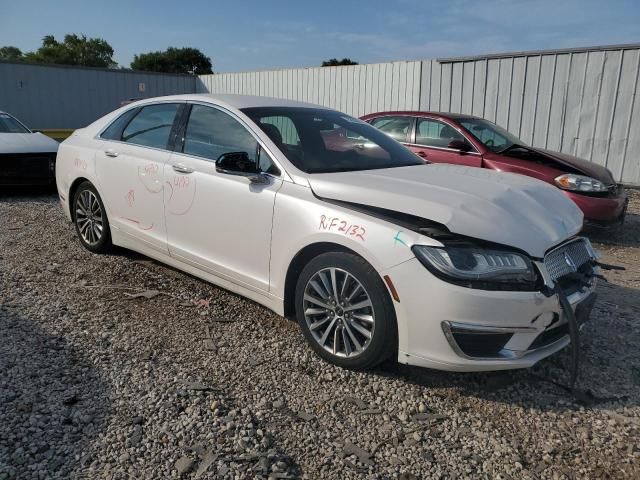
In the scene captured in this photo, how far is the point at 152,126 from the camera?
4555 mm

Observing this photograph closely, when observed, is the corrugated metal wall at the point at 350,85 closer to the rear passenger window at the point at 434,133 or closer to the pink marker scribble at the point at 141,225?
the rear passenger window at the point at 434,133

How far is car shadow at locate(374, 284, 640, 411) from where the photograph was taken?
299 centimetres

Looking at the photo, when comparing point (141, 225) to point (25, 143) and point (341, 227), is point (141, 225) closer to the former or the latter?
point (341, 227)

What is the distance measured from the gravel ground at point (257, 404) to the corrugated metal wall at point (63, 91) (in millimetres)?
16317

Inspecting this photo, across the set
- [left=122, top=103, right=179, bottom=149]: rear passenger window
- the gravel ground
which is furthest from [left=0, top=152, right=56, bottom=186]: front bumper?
the gravel ground

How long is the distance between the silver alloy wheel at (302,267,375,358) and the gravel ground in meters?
0.18

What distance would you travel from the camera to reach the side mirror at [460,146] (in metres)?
7.09

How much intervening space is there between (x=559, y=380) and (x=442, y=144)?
15.9 feet

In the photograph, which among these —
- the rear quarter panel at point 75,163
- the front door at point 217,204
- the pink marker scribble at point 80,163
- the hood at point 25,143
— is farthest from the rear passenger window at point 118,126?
the hood at point 25,143

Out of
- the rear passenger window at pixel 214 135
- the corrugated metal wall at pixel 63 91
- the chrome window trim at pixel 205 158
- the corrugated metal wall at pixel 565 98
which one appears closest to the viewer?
the chrome window trim at pixel 205 158

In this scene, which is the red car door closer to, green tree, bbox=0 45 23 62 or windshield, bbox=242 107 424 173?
windshield, bbox=242 107 424 173

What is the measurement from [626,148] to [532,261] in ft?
31.0

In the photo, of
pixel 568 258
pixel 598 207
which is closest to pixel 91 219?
pixel 568 258

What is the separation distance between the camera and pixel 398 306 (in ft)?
9.30
